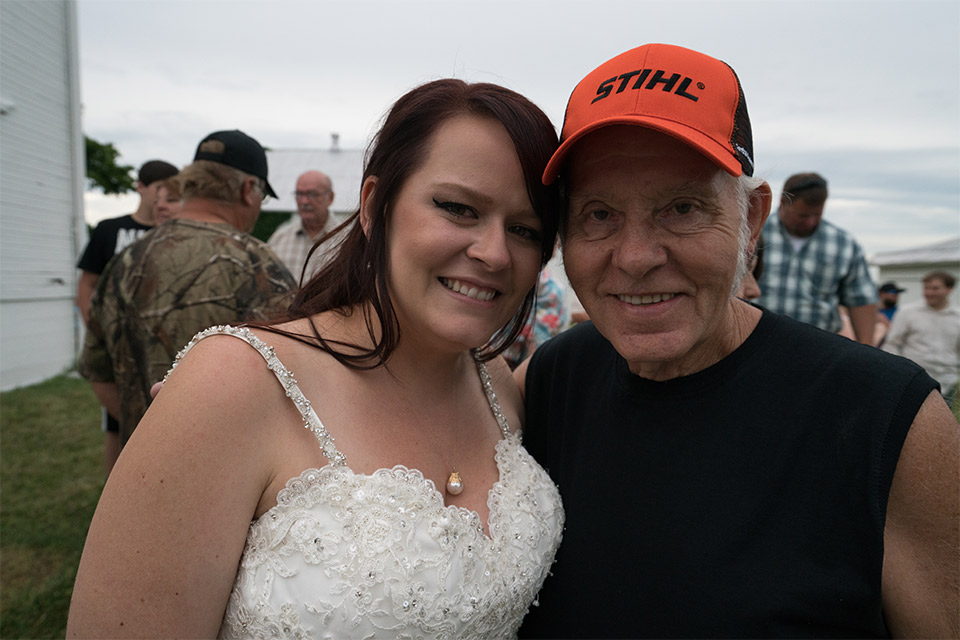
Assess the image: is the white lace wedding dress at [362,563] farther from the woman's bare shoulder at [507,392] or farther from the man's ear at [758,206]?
the man's ear at [758,206]

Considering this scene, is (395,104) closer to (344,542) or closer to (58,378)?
(344,542)

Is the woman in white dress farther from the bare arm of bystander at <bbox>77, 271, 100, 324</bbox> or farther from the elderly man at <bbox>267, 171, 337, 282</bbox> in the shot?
the bare arm of bystander at <bbox>77, 271, 100, 324</bbox>

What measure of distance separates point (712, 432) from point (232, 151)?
272 cm

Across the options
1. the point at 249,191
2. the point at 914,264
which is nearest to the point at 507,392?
the point at 249,191

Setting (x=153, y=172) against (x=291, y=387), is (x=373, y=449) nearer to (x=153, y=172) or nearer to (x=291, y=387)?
(x=291, y=387)

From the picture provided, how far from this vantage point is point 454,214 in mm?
1689

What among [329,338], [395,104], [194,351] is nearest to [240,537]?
[194,351]

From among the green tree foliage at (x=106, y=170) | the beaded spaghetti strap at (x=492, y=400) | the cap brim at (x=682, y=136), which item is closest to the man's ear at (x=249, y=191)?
the beaded spaghetti strap at (x=492, y=400)

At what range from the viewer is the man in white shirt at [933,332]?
6121 mm

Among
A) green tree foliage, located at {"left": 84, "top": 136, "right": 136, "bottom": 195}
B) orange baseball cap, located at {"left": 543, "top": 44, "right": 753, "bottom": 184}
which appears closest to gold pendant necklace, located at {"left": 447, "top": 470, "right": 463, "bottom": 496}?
orange baseball cap, located at {"left": 543, "top": 44, "right": 753, "bottom": 184}

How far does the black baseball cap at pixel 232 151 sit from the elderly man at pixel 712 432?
2.09 m

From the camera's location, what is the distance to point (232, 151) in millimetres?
3262

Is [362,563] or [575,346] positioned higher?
[575,346]

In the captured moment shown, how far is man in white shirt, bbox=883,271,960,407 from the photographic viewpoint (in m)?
6.12
